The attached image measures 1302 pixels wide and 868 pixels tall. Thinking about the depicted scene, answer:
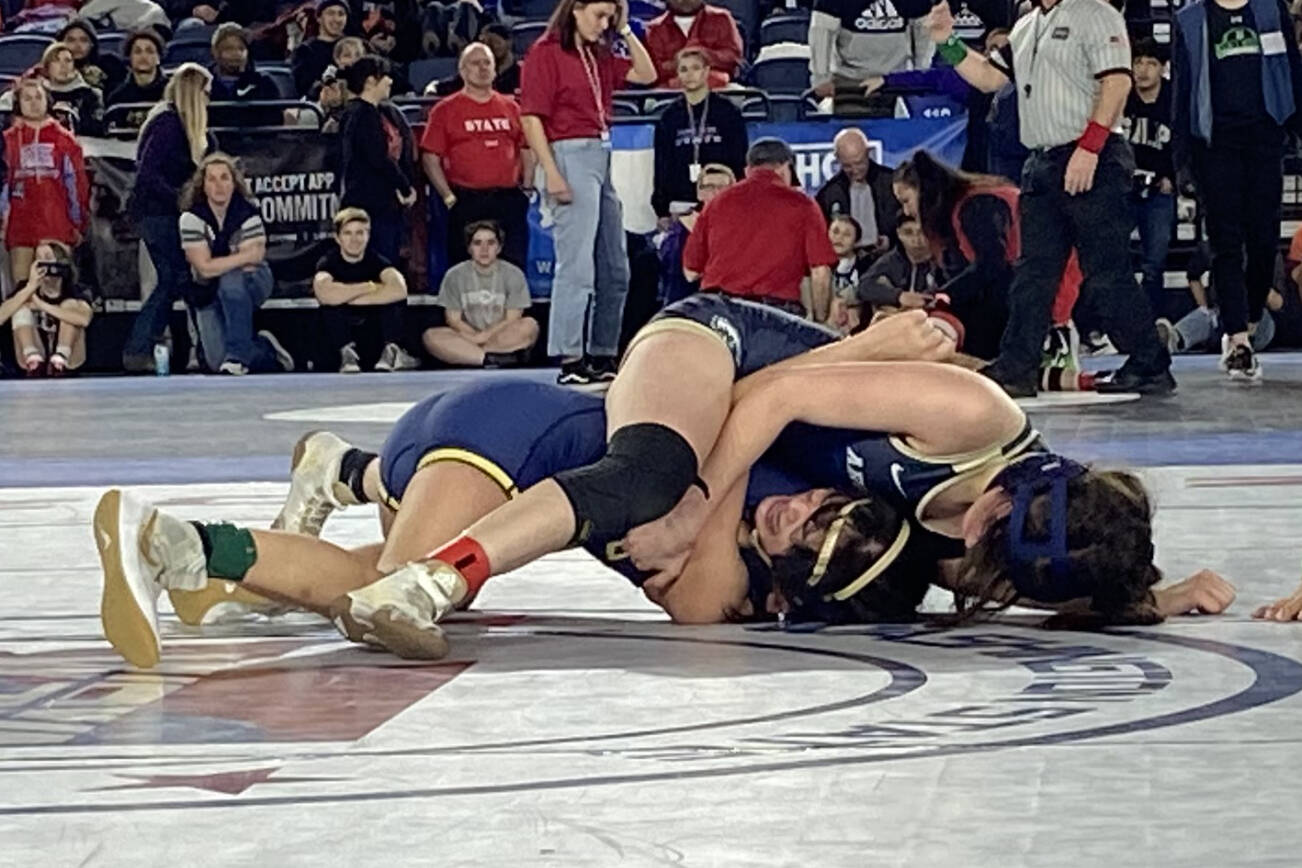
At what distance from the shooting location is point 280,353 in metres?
12.7

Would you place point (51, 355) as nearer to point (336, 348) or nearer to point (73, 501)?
point (336, 348)

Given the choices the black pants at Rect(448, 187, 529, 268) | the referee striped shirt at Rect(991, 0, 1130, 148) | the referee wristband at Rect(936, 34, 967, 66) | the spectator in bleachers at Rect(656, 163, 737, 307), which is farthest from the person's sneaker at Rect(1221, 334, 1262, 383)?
the black pants at Rect(448, 187, 529, 268)

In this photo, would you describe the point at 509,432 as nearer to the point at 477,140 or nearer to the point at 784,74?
the point at 477,140

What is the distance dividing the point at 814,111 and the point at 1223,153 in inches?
116

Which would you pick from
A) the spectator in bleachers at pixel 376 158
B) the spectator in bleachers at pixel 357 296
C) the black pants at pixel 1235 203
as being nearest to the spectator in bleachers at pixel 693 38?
the spectator in bleachers at pixel 376 158

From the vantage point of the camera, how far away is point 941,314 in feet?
30.6

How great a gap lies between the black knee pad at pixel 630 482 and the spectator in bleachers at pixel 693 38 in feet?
32.1

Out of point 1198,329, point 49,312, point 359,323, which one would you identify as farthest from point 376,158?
point 1198,329

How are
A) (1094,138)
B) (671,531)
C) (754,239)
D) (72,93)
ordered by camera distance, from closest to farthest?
(671,531)
(1094,138)
(754,239)
(72,93)

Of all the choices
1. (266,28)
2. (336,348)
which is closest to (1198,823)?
(336,348)

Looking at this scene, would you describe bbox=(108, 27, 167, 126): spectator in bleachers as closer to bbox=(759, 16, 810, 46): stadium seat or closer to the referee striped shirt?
bbox=(759, 16, 810, 46): stadium seat

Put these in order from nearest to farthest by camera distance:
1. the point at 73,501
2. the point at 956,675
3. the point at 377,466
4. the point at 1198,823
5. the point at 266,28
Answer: the point at 1198,823 → the point at 956,675 → the point at 377,466 → the point at 73,501 → the point at 266,28

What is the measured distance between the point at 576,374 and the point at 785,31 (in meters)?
4.59

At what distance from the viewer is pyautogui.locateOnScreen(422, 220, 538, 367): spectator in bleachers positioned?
40.8 feet
